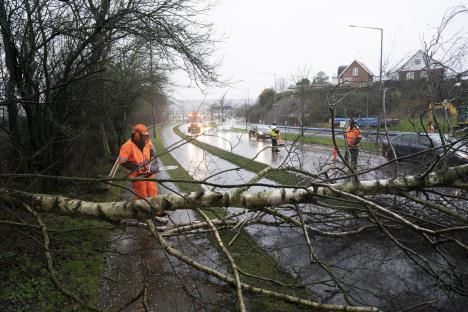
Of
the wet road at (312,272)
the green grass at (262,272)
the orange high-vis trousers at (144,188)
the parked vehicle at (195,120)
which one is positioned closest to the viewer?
the green grass at (262,272)

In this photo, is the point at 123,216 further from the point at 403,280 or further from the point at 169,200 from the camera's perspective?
the point at 403,280

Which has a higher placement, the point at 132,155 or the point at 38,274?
the point at 132,155

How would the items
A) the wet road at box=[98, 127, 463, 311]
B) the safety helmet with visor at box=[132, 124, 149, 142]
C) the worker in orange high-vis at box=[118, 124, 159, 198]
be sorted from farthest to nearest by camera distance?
the safety helmet with visor at box=[132, 124, 149, 142], the worker in orange high-vis at box=[118, 124, 159, 198], the wet road at box=[98, 127, 463, 311]

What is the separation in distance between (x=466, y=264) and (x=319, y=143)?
16.2m

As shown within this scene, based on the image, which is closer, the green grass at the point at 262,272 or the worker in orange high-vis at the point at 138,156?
the green grass at the point at 262,272

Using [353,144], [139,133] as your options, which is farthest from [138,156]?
[353,144]

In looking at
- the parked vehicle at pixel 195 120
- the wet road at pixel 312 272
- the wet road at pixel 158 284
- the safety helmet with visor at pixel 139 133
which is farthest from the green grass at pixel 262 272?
the safety helmet with visor at pixel 139 133

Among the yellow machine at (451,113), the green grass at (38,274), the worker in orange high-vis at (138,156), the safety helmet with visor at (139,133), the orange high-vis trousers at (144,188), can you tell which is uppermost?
the yellow machine at (451,113)

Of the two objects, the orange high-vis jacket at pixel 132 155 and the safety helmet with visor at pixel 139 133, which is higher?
the safety helmet with visor at pixel 139 133

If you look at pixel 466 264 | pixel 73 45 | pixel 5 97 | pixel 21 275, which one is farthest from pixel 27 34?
pixel 466 264

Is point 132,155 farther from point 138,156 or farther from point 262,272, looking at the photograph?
point 262,272

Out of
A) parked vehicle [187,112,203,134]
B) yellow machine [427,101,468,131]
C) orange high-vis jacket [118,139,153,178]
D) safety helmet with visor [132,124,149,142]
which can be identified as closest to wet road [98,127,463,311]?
parked vehicle [187,112,203,134]

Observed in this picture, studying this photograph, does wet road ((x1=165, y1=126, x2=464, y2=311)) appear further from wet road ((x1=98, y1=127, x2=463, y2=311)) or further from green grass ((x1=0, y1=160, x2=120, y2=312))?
green grass ((x1=0, y1=160, x2=120, y2=312))

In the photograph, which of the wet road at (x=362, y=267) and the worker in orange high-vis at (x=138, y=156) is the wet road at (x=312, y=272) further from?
the worker in orange high-vis at (x=138, y=156)
